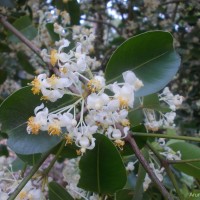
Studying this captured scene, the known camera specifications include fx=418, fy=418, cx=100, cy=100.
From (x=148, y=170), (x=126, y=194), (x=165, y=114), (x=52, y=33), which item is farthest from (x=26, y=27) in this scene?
(x=148, y=170)

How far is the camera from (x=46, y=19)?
4.80 feet

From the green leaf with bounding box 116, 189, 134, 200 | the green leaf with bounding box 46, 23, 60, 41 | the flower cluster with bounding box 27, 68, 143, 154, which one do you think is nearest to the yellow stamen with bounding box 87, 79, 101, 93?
the flower cluster with bounding box 27, 68, 143, 154

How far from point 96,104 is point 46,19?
33.0 inches

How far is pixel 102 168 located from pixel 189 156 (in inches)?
11.0

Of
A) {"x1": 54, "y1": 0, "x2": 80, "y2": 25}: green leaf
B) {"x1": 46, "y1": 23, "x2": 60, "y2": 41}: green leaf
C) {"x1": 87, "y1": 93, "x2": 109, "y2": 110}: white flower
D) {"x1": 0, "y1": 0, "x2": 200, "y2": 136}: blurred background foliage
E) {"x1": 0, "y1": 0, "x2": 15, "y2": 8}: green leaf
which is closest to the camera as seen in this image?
{"x1": 87, "y1": 93, "x2": 109, "y2": 110}: white flower

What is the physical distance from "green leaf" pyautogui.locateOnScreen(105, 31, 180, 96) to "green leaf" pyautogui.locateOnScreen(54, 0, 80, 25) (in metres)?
0.75

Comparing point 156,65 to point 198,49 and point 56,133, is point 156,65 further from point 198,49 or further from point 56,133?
point 198,49

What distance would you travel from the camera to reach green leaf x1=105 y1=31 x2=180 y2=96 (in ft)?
2.73

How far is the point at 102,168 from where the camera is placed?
0.83m

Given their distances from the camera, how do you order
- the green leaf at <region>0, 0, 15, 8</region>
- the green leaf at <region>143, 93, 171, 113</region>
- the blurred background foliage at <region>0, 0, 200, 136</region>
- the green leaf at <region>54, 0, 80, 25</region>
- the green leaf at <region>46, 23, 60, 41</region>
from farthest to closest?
the blurred background foliage at <region>0, 0, 200, 136</region> → the green leaf at <region>54, 0, 80, 25</region> → the green leaf at <region>0, 0, 15, 8</region> → the green leaf at <region>46, 23, 60, 41</region> → the green leaf at <region>143, 93, 171, 113</region>

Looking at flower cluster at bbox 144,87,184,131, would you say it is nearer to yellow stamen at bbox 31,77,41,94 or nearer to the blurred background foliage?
Answer: yellow stamen at bbox 31,77,41,94

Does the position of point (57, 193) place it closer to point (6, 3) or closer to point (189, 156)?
point (189, 156)

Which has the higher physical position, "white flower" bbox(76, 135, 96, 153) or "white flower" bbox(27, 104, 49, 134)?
"white flower" bbox(27, 104, 49, 134)

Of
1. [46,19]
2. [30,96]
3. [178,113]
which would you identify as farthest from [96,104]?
[178,113]
